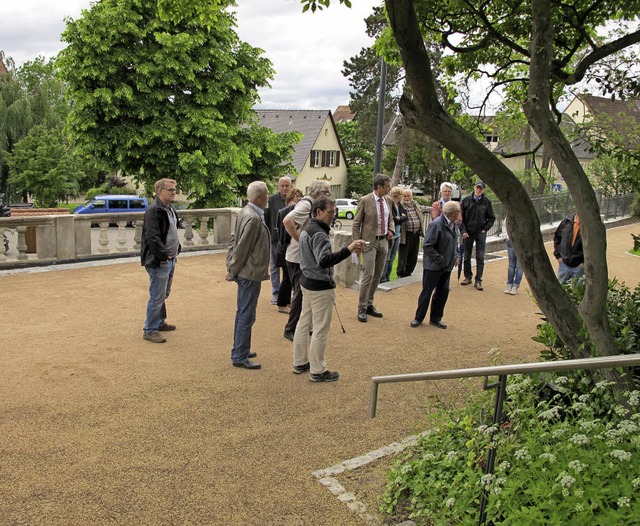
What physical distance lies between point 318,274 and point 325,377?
1.11 meters

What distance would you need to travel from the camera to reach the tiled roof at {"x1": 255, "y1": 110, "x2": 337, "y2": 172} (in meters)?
50.9

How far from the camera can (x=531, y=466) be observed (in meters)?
3.41

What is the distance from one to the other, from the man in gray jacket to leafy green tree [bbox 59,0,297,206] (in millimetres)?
17095

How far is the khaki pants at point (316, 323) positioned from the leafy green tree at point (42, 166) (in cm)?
3248

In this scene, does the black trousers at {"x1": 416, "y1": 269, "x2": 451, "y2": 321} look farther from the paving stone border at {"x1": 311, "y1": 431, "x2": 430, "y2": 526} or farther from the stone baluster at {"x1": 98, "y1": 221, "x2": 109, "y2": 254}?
the stone baluster at {"x1": 98, "y1": 221, "x2": 109, "y2": 254}

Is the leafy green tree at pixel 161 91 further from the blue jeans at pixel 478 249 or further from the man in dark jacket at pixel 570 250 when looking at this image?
the man in dark jacket at pixel 570 250

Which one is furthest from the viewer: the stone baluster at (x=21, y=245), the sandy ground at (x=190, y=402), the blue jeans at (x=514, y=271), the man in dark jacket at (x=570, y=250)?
Answer: the stone baluster at (x=21, y=245)

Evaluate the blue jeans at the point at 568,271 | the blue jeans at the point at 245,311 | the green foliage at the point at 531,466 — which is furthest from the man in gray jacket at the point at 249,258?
the blue jeans at the point at 568,271

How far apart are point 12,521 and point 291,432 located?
7.21 ft

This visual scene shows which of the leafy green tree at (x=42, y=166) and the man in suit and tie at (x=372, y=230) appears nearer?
the man in suit and tie at (x=372, y=230)

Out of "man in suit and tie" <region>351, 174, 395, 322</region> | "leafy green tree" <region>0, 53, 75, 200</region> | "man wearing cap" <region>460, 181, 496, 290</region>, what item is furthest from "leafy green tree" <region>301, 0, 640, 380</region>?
"leafy green tree" <region>0, 53, 75, 200</region>

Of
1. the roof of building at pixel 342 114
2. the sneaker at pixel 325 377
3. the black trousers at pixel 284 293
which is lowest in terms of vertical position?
the sneaker at pixel 325 377

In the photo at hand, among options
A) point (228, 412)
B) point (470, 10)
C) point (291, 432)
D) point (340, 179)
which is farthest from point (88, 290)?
point (340, 179)

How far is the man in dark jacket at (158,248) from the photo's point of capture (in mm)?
7102
